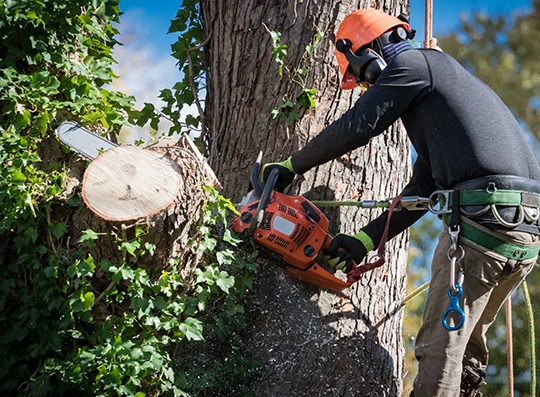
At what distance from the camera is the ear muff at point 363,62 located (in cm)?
352

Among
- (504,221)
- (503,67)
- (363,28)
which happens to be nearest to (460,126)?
(504,221)

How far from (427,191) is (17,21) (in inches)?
91.9

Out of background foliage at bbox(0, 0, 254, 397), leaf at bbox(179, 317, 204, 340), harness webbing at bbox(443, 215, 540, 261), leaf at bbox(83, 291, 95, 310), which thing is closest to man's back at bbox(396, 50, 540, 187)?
harness webbing at bbox(443, 215, 540, 261)

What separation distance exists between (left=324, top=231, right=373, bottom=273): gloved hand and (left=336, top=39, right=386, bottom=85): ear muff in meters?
0.81

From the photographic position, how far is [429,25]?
4.49m

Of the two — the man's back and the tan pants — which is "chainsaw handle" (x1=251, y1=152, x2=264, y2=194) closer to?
the man's back

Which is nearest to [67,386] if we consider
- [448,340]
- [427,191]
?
[448,340]

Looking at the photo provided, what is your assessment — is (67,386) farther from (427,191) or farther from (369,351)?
(427,191)

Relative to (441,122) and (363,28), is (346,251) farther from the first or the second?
(363,28)

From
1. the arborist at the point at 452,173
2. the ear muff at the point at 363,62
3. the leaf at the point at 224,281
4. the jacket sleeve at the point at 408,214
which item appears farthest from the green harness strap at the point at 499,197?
the leaf at the point at 224,281

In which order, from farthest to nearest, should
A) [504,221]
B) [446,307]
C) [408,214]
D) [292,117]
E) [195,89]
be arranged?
[195,89] < [292,117] < [408,214] < [446,307] < [504,221]

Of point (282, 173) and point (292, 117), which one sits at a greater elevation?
point (292, 117)

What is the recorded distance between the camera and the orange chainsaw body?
3.51m

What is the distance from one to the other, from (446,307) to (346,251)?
0.59 metres
